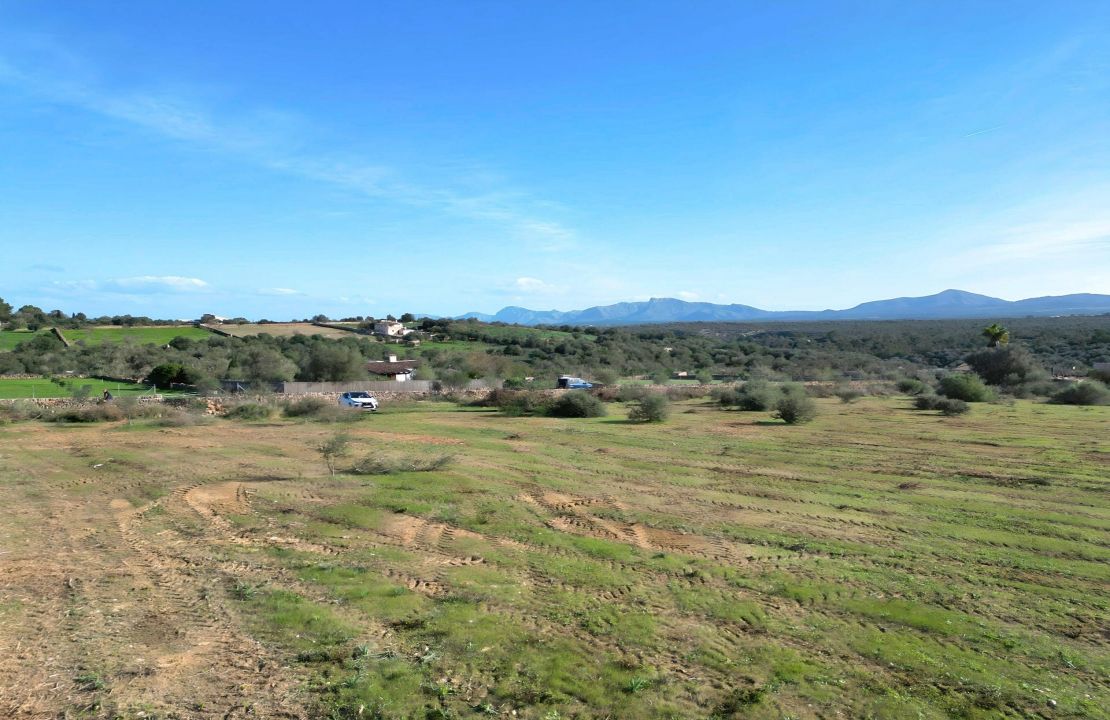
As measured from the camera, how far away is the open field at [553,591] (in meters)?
7.85

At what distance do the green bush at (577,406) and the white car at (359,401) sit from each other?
11.7m

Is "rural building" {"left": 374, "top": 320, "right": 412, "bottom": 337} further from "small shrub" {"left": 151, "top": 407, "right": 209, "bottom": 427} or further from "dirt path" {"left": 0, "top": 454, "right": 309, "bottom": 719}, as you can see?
"dirt path" {"left": 0, "top": 454, "right": 309, "bottom": 719}

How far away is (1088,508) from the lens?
676 inches

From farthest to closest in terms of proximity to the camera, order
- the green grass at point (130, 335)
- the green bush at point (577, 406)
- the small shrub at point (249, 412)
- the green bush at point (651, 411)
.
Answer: the green grass at point (130, 335) < the green bush at point (577, 406) < the small shrub at point (249, 412) < the green bush at point (651, 411)

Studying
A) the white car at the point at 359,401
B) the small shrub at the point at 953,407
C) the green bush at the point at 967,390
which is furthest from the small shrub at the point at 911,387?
the white car at the point at 359,401

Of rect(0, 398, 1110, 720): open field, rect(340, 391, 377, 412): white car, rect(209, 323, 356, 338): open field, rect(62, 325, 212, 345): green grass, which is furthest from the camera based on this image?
rect(209, 323, 356, 338): open field

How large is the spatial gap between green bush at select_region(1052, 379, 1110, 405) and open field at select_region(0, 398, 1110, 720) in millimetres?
30569

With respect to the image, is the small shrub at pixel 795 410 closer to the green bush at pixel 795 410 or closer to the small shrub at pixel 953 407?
the green bush at pixel 795 410

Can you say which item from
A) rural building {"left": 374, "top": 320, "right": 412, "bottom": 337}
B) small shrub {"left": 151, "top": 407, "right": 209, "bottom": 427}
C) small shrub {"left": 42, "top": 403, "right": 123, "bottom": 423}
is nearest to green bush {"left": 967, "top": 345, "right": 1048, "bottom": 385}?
small shrub {"left": 151, "top": 407, "right": 209, "bottom": 427}

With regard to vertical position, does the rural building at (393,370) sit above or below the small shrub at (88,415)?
above

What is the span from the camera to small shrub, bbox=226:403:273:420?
40.1 metres

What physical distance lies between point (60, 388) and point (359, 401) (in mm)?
19378

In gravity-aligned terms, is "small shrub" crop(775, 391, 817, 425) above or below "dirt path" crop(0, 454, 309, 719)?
below

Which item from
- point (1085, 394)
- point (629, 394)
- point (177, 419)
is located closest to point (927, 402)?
point (1085, 394)
